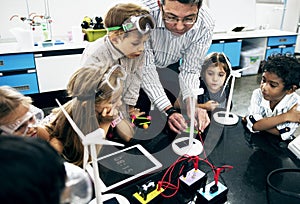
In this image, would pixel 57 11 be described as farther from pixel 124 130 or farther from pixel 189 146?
pixel 189 146

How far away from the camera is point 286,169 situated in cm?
94

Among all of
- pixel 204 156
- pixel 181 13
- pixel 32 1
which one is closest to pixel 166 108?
pixel 204 156

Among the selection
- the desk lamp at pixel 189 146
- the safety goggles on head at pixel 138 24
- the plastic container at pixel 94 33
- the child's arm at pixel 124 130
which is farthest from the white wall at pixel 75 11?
the desk lamp at pixel 189 146

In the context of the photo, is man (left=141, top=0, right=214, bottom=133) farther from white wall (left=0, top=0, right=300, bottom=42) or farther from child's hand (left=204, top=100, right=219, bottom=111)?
white wall (left=0, top=0, right=300, bottom=42)

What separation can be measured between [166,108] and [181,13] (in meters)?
0.52

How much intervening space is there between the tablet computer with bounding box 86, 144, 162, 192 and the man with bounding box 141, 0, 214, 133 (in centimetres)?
28

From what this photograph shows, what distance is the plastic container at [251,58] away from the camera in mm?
4367

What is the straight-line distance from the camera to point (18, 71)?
2828 millimetres

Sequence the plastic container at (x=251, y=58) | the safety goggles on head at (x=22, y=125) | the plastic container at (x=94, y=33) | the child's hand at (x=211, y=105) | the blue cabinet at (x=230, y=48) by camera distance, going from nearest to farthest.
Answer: the safety goggles on head at (x=22, y=125) < the child's hand at (x=211, y=105) < the plastic container at (x=94, y=33) < the blue cabinet at (x=230, y=48) < the plastic container at (x=251, y=58)

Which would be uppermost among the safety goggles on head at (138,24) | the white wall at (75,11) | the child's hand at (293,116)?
the white wall at (75,11)

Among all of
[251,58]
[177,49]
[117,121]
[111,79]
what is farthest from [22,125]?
[251,58]

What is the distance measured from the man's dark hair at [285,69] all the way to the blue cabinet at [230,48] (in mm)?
2500

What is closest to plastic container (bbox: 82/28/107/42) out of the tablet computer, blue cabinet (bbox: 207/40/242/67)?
blue cabinet (bbox: 207/40/242/67)

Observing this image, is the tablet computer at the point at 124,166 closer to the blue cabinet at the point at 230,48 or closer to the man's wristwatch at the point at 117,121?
the man's wristwatch at the point at 117,121
